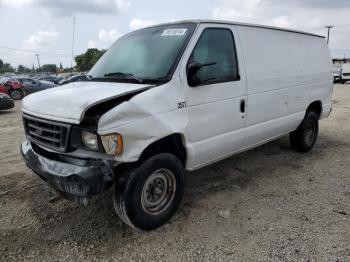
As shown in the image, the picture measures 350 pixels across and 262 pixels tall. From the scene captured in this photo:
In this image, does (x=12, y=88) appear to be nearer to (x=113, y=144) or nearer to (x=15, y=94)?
(x=15, y=94)

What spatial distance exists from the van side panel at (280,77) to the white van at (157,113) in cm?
2

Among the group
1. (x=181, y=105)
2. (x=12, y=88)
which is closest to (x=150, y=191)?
(x=181, y=105)

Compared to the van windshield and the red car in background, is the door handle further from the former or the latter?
the red car in background

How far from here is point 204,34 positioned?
12.7 feet

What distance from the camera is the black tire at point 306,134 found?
5949mm

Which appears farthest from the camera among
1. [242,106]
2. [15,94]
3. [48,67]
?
[48,67]

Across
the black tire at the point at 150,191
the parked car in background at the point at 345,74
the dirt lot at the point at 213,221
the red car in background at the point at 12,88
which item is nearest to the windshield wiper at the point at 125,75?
the black tire at the point at 150,191

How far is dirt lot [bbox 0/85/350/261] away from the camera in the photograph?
125 inches

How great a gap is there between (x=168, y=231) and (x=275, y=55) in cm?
295

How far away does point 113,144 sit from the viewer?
3002 mm

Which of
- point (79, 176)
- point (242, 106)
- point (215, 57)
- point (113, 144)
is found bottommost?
point (79, 176)

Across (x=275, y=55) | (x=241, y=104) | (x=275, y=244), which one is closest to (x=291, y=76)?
(x=275, y=55)

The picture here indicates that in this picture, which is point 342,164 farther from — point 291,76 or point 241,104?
point 241,104

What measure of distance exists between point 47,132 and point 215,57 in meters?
2.04
